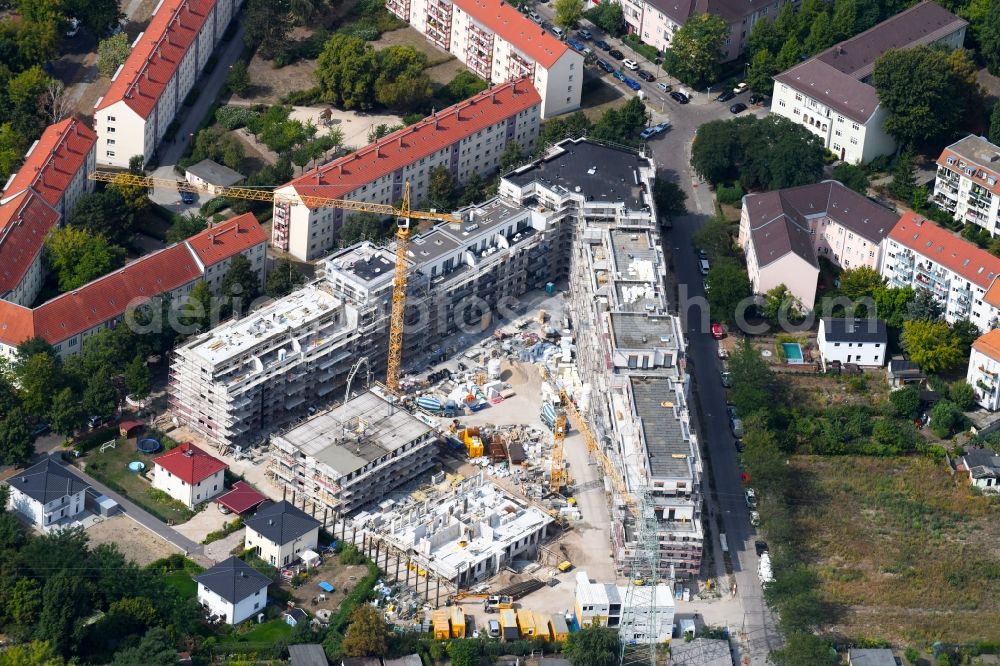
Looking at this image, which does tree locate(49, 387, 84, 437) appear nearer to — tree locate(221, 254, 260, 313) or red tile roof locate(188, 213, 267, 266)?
tree locate(221, 254, 260, 313)

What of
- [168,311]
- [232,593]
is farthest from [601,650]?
[168,311]

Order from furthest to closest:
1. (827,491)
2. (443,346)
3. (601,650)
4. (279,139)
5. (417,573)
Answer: (279,139) < (443,346) < (827,491) < (417,573) < (601,650)

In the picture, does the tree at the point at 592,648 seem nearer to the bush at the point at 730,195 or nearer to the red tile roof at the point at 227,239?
the red tile roof at the point at 227,239

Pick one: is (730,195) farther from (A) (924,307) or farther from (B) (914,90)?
(A) (924,307)

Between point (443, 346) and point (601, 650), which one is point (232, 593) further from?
point (443, 346)

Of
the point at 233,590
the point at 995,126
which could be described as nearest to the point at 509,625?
the point at 233,590

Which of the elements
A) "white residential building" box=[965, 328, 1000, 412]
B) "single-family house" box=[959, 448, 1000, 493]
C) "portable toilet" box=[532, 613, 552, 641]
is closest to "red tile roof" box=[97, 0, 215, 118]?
"portable toilet" box=[532, 613, 552, 641]
